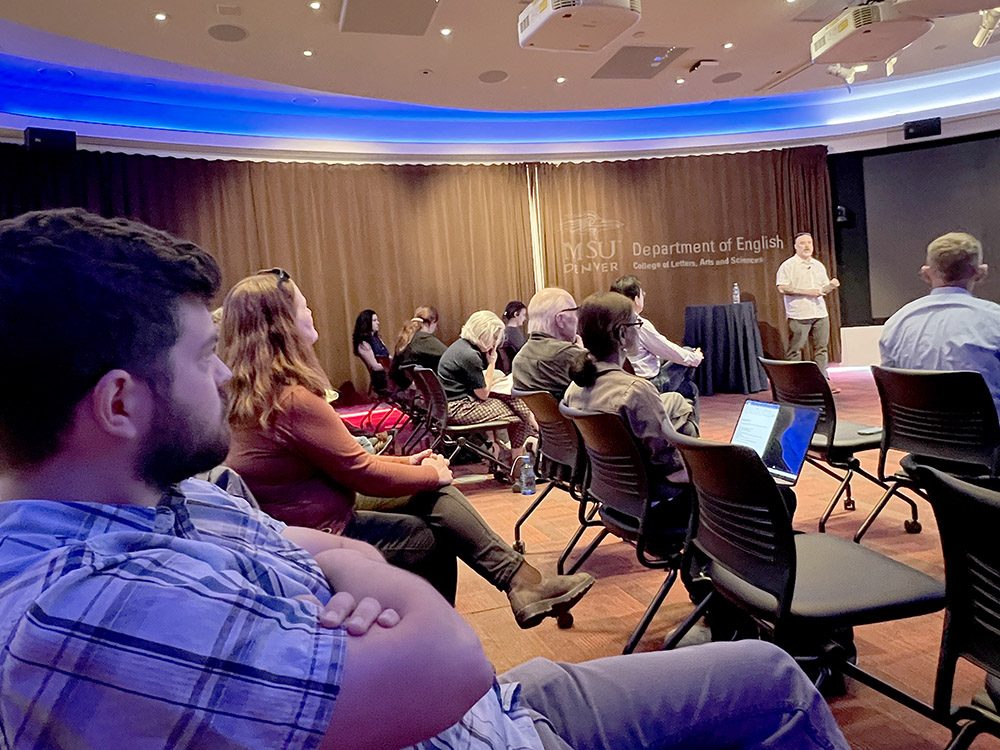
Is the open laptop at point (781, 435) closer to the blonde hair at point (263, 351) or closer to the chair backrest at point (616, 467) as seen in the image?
the chair backrest at point (616, 467)

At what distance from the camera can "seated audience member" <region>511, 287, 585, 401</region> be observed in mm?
4281

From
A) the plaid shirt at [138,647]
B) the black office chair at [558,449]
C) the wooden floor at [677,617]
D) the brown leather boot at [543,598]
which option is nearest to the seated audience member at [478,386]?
the wooden floor at [677,617]

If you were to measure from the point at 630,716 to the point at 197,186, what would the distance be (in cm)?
843

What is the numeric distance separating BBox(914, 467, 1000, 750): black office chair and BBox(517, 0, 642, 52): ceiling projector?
13.2 ft

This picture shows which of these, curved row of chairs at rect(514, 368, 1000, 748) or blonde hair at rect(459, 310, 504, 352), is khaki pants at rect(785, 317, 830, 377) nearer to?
blonde hair at rect(459, 310, 504, 352)

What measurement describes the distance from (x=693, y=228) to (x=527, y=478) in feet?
20.6

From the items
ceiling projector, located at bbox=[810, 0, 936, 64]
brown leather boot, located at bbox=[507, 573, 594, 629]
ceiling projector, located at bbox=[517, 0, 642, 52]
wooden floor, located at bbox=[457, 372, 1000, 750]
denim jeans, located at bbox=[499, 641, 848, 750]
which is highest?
ceiling projector, located at bbox=[810, 0, 936, 64]

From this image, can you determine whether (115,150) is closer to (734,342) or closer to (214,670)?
(734,342)

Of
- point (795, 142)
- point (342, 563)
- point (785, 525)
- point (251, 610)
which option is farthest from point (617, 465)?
point (795, 142)

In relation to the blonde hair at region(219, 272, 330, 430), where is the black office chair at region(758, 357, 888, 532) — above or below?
below

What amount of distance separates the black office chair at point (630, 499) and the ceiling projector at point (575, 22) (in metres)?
2.97

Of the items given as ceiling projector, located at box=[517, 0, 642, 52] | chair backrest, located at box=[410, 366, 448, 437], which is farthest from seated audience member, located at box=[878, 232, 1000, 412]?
chair backrest, located at box=[410, 366, 448, 437]

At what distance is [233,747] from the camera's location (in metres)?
0.65

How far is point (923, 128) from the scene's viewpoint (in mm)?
9352
